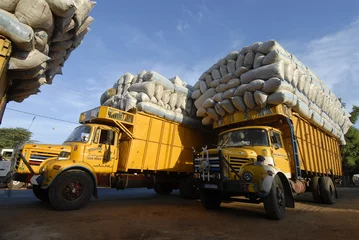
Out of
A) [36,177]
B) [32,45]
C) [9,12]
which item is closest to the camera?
[9,12]

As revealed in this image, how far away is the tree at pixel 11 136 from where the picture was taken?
2734 cm

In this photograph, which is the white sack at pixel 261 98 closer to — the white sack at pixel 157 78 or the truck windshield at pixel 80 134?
the white sack at pixel 157 78

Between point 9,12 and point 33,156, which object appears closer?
point 9,12

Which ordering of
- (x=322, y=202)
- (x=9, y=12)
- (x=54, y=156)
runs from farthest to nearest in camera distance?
1. (x=322, y=202)
2. (x=54, y=156)
3. (x=9, y=12)

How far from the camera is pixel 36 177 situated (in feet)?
→ 19.4

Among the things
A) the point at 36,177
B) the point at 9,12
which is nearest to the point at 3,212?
the point at 36,177

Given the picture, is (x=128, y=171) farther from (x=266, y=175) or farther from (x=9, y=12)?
(x=9, y=12)

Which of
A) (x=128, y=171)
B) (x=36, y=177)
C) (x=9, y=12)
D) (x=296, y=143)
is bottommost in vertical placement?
(x=36, y=177)

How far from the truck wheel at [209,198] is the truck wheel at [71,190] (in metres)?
3.00

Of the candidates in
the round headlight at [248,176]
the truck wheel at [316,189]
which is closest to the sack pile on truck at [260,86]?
the truck wheel at [316,189]

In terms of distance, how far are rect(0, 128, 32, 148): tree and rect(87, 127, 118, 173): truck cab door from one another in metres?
26.1

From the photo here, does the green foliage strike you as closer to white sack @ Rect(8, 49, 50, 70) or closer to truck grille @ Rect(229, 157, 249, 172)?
truck grille @ Rect(229, 157, 249, 172)

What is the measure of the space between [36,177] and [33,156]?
0.67m

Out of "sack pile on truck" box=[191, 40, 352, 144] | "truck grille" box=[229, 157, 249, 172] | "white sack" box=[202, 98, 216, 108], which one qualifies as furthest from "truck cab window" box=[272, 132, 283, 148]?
"white sack" box=[202, 98, 216, 108]
